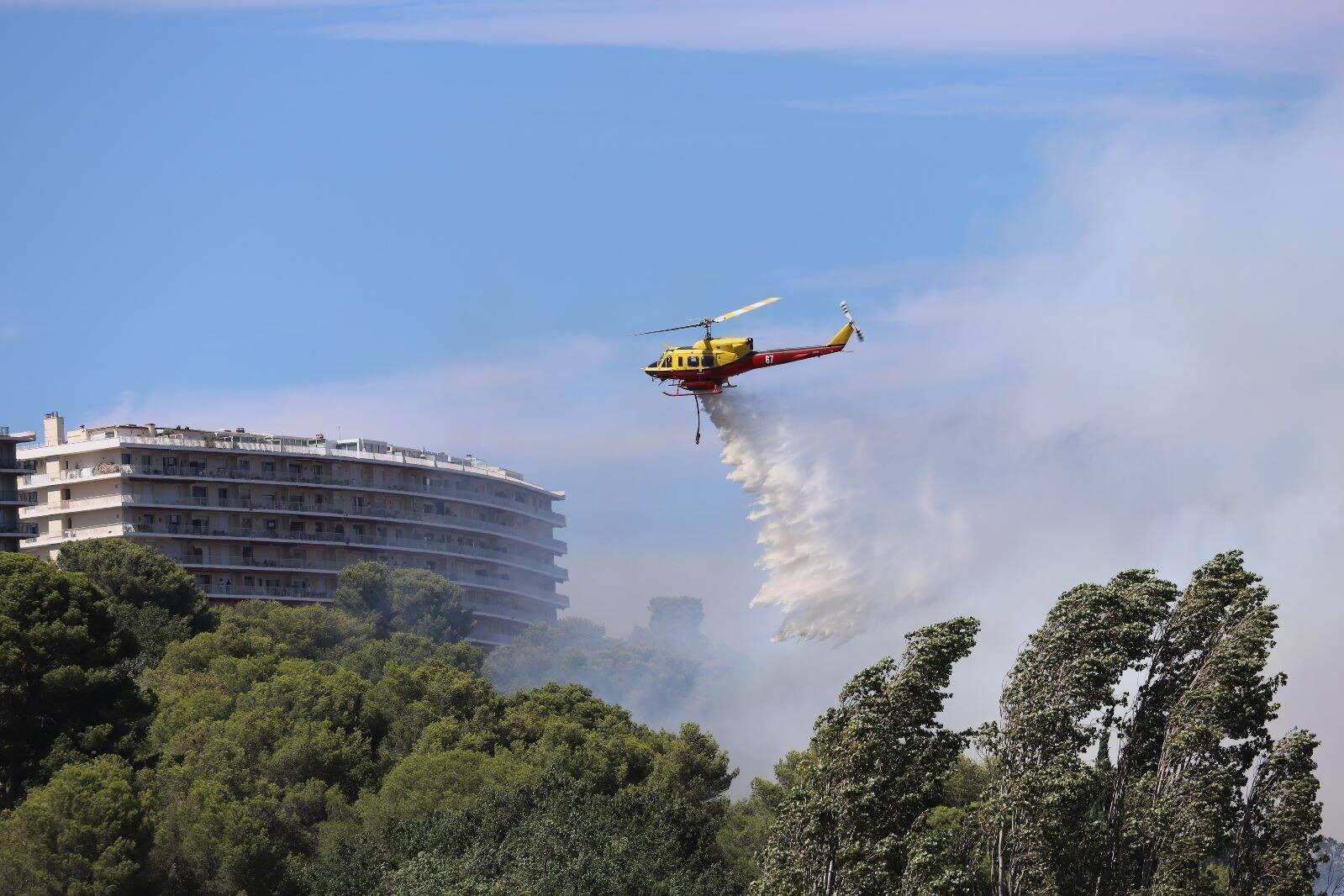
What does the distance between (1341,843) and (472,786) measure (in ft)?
219

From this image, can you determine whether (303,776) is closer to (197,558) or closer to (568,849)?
(568,849)

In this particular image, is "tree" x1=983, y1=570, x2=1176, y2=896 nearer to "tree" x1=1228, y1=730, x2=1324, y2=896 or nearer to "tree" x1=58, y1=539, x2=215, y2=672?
"tree" x1=1228, y1=730, x2=1324, y2=896

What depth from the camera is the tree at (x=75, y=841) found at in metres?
71.9

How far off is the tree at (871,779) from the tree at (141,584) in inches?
3407

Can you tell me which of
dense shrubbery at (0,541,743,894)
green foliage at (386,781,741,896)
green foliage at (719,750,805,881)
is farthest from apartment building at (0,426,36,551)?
green foliage at (386,781,741,896)

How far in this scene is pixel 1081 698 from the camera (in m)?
58.2

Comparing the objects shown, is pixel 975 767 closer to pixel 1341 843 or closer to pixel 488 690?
pixel 488 690

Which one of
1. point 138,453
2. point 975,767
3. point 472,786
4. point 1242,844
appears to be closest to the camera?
point 1242,844

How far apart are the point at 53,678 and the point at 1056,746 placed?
5124 centimetres

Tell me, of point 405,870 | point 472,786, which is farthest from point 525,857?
point 472,786

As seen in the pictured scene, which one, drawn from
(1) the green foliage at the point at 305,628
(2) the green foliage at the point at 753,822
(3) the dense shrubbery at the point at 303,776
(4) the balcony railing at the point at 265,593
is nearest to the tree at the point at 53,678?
(3) the dense shrubbery at the point at 303,776

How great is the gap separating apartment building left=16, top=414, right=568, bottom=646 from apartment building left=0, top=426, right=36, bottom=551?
1013 millimetres

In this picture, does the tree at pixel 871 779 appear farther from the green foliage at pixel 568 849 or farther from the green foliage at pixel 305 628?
the green foliage at pixel 305 628

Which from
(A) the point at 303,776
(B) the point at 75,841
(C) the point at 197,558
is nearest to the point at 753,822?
(A) the point at 303,776
